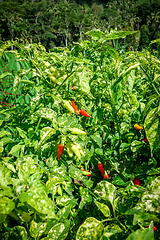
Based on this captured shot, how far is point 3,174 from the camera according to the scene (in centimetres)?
49

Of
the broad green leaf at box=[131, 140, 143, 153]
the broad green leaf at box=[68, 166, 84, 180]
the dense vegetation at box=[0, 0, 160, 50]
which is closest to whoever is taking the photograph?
the broad green leaf at box=[68, 166, 84, 180]

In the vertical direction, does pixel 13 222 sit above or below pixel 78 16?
below

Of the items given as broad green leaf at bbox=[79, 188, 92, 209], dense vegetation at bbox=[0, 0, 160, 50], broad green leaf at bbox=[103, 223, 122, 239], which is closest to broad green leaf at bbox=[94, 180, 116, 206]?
broad green leaf at bbox=[103, 223, 122, 239]

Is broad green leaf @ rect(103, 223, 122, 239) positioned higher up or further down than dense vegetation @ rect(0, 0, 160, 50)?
further down

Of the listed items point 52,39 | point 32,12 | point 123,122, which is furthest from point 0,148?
point 32,12

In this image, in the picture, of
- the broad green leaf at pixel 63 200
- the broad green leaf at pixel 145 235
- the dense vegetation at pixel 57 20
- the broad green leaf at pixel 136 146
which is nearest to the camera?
the broad green leaf at pixel 145 235

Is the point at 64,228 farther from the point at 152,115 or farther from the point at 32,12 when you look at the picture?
the point at 32,12

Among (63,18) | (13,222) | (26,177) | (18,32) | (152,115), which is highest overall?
(63,18)

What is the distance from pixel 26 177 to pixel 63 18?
51507 millimetres

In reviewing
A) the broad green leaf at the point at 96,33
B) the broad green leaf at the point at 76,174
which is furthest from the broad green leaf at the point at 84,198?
the broad green leaf at the point at 96,33

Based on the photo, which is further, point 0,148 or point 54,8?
point 54,8

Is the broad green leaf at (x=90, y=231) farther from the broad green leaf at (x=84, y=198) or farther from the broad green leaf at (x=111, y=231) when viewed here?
the broad green leaf at (x=84, y=198)

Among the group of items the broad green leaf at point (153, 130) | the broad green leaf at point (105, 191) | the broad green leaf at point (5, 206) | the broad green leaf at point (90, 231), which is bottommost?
the broad green leaf at point (105, 191)

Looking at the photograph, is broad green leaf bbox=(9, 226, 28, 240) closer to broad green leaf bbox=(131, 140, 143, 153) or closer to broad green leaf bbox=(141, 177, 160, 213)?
broad green leaf bbox=(141, 177, 160, 213)
